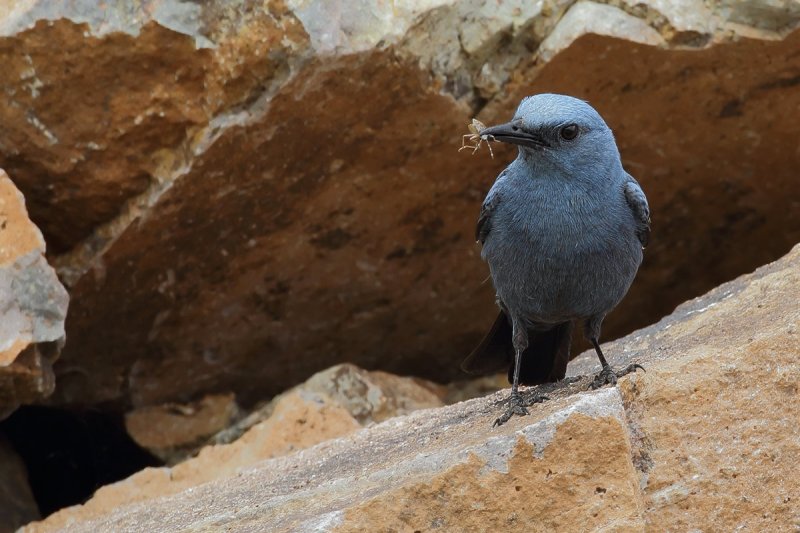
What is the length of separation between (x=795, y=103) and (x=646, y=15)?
109 centimetres

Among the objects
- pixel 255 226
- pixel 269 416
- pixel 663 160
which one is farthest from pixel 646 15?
pixel 269 416

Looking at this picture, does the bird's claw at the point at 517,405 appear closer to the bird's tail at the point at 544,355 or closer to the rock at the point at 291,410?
the bird's tail at the point at 544,355

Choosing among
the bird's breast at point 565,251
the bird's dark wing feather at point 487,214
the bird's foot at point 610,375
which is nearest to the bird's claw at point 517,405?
the bird's foot at point 610,375

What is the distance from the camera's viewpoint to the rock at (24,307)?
18.9ft

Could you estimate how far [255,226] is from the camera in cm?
691

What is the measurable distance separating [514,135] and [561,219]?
0.42 metres

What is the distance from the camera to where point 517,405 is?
16.9 ft

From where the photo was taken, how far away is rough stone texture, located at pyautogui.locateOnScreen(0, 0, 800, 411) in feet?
20.9

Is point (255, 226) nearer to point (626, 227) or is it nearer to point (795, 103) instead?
point (626, 227)

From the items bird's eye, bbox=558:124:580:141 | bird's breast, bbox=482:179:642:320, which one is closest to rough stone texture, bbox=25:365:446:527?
bird's breast, bbox=482:179:642:320

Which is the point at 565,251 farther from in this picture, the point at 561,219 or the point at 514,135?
the point at 514,135

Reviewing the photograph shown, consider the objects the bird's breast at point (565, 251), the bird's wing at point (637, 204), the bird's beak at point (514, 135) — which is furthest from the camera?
the bird's wing at point (637, 204)

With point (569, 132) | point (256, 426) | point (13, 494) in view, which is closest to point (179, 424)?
point (256, 426)

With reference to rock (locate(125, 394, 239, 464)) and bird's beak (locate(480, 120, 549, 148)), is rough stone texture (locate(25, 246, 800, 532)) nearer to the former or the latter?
bird's beak (locate(480, 120, 549, 148))
